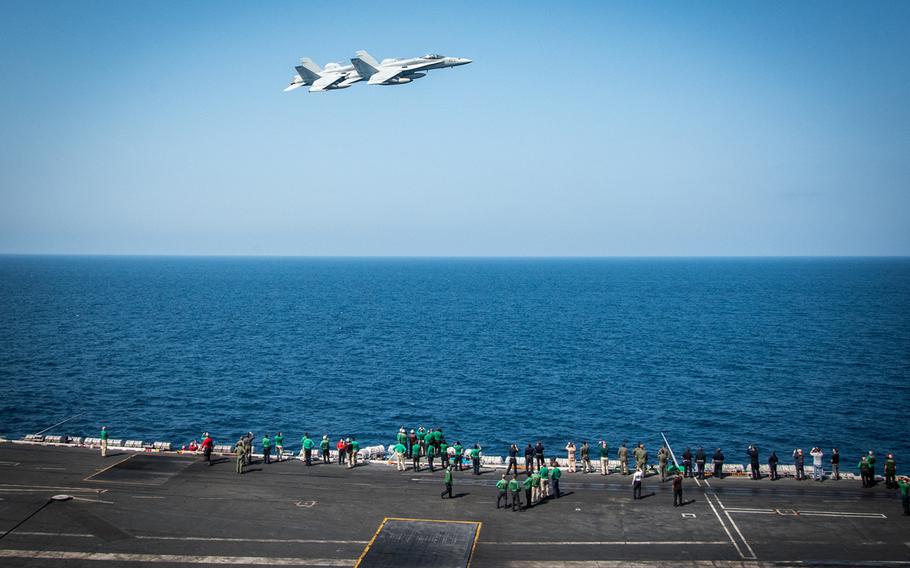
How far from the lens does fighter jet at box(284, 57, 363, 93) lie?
64.2 metres

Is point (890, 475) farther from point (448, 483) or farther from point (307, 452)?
point (307, 452)

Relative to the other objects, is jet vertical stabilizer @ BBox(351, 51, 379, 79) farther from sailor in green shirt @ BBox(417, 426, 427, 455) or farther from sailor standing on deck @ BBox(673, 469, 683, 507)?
sailor standing on deck @ BBox(673, 469, 683, 507)

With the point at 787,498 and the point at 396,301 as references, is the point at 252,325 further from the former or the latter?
the point at 787,498

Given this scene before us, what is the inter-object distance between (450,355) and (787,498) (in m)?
66.5

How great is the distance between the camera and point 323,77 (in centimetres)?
6638

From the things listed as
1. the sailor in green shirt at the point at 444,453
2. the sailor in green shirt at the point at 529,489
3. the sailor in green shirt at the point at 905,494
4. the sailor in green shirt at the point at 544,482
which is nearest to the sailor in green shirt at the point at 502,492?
the sailor in green shirt at the point at 529,489

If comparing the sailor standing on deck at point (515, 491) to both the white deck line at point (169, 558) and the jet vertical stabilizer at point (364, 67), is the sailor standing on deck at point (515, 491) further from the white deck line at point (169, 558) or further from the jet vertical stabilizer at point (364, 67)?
the jet vertical stabilizer at point (364, 67)

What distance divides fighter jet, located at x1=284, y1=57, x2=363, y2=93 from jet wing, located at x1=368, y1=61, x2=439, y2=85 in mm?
2953

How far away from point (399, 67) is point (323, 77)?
8885mm

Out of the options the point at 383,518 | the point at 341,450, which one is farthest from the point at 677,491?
the point at 341,450

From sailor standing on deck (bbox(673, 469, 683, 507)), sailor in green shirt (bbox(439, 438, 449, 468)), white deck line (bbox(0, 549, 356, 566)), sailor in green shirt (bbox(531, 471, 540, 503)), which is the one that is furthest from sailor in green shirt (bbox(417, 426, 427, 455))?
sailor standing on deck (bbox(673, 469, 683, 507))

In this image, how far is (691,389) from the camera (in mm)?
78312

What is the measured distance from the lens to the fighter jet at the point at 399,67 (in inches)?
2415

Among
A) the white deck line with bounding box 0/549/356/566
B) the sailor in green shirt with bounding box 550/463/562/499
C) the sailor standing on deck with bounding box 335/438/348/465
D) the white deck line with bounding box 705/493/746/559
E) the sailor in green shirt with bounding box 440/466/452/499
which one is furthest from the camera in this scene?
the sailor standing on deck with bounding box 335/438/348/465
